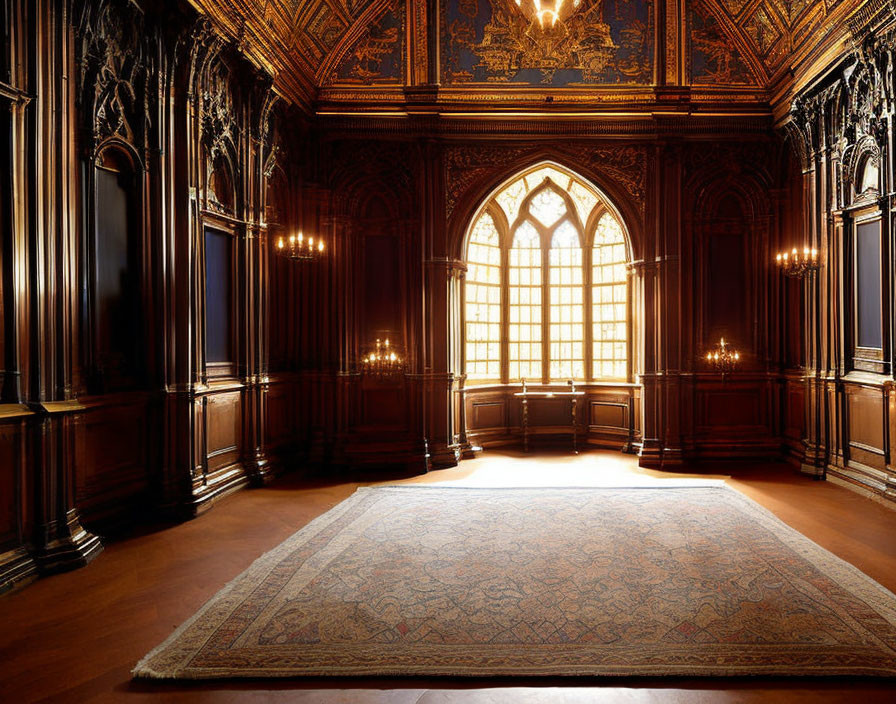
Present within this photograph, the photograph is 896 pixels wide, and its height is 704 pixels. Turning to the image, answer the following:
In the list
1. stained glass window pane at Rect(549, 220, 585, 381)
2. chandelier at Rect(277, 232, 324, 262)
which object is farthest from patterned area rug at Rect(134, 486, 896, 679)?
stained glass window pane at Rect(549, 220, 585, 381)

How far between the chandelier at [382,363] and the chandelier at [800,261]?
5218 mm

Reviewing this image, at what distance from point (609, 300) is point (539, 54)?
4100 millimetres

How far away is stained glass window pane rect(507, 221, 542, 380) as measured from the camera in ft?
34.0

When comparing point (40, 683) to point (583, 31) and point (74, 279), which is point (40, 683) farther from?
point (583, 31)

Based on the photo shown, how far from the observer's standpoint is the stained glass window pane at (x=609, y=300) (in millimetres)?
9930

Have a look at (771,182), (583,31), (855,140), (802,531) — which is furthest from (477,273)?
(802,531)

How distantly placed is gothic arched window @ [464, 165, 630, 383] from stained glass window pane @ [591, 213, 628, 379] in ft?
0.06

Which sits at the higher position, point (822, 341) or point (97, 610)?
point (822, 341)

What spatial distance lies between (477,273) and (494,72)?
3.12m

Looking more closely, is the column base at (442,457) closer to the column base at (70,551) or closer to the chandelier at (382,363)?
the chandelier at (382,363)

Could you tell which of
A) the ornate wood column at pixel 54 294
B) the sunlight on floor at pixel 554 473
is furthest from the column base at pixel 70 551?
the sunlight on floor at pixel 554 473

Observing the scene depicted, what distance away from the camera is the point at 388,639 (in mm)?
3262

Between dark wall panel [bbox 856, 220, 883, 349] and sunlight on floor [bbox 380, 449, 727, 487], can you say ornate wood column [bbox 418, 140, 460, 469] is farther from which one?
dark wall panel [bbox 856, 220, 883, 349]

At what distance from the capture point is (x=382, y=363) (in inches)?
326
